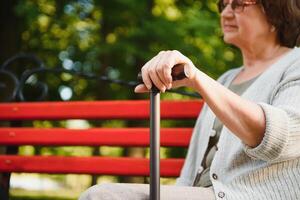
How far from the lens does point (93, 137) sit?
3008 millimetres

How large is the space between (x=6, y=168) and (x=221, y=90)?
186 cm

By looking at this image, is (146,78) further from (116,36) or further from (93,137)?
(116,36)

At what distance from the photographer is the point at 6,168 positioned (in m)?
3.12

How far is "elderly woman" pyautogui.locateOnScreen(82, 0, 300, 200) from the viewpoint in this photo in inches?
63.6

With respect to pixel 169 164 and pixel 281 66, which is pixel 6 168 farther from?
pixel 281 66

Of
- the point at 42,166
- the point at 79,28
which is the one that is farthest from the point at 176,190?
the point at 79,28

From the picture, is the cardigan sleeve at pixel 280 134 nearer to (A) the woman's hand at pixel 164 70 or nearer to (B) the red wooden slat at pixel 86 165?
(A) the woman's hand at pixel 164 70

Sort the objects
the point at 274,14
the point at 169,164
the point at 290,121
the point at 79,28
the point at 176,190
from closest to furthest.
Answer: the point at 290,121 < the point at 176,190 < the point at 274,14 < the point at 169,164 < the point at 79,28

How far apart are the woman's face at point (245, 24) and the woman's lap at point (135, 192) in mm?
762

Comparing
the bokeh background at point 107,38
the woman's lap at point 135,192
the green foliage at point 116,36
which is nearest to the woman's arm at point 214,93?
the woman's lap at point 135,192

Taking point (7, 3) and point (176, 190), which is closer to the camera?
point (176, 190)

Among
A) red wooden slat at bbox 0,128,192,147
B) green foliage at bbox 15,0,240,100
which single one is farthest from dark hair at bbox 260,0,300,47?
green foliage at bbox 15,0,240,100

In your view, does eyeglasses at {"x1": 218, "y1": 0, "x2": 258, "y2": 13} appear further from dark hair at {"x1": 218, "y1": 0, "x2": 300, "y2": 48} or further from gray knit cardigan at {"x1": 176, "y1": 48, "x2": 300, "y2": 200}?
gray knit cardigan at {"x1": 176, "y1": 48, "x2": 300, "y2": 200}

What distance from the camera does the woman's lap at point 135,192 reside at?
67.8 inches
